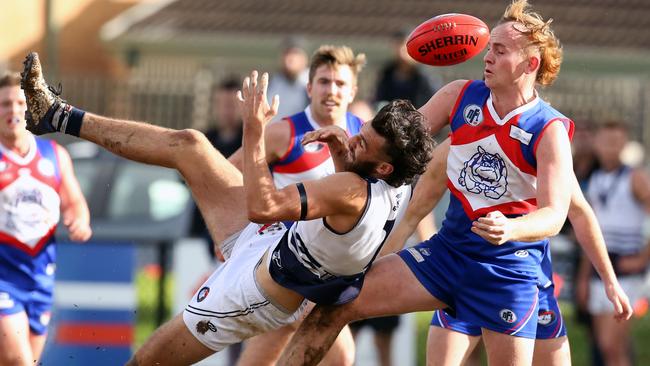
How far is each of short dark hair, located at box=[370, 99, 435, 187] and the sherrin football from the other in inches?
24.0

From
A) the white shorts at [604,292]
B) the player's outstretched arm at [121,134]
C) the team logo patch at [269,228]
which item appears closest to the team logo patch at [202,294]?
the team logo patch at [269,228]

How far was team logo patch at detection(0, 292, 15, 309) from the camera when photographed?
7516mm

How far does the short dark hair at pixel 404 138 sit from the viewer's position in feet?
18.8

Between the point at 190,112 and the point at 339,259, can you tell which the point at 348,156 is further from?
the point at 190,112

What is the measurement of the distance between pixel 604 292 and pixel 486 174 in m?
4.74

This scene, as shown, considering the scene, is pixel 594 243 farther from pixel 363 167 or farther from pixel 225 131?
pixel 225 131

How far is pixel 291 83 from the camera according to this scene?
1092 centimetres

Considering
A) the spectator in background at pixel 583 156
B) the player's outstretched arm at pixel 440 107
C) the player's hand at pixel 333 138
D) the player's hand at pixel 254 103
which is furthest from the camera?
the spectator in background at pixel 583 156

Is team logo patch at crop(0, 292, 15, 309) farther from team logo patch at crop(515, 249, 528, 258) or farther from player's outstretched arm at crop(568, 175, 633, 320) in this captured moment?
player's outstretched arm at crop(568, 175, 633, 320)

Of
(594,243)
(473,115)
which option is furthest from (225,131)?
(594,243)

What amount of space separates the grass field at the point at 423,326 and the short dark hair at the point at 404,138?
487cm

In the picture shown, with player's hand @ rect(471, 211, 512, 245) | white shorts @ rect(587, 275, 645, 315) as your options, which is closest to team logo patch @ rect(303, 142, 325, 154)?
player's hand @ rect(471, 211, 512, 245)

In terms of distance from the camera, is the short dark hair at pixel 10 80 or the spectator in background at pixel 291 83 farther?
the spectator in background at pixel 291 83

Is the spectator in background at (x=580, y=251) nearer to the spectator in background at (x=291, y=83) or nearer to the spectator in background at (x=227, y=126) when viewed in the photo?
the spectator in background at (x=291, y=83)
